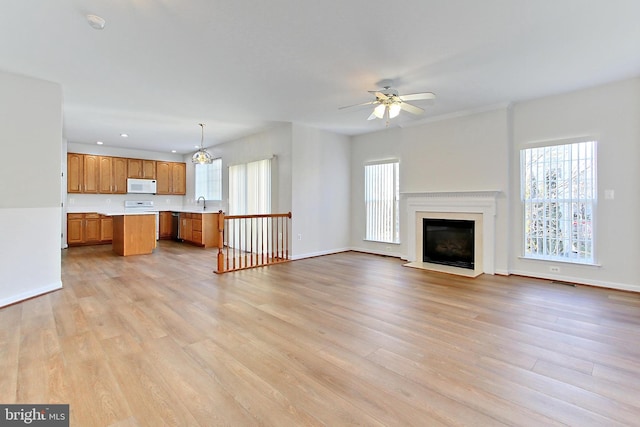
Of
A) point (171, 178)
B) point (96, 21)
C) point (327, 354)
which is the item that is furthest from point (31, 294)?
point (171, 178)

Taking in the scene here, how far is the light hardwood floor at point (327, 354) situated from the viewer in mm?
1742

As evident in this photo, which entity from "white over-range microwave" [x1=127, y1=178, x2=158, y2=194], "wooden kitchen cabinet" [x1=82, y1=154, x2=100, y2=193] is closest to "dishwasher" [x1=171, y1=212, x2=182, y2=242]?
"white over-range microwave" [x1=127, y1=178, x2=158, y2=194]

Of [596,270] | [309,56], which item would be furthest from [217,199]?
[596,270]

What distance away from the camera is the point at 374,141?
22.6 ft

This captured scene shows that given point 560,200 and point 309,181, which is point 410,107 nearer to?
point 560,200

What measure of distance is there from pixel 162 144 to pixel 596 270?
9403mm

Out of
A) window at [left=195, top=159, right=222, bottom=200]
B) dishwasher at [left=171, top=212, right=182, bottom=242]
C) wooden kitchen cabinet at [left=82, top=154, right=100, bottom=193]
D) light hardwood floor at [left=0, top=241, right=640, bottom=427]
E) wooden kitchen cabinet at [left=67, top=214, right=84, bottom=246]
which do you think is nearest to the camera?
light hardwood floor at [left=0, top=241, right=640, bottom=427]

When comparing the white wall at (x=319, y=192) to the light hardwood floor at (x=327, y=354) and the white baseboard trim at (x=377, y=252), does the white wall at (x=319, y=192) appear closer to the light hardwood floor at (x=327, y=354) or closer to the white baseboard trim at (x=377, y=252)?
the white baseboard trim at (x=377, y=252)

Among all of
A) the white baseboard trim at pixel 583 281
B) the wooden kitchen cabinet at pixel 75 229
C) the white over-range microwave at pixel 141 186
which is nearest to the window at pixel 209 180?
the white over-range microwave at pixel 141 186

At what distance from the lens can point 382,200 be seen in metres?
6.73

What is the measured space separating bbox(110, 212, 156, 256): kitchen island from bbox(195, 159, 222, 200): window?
2.17 metres

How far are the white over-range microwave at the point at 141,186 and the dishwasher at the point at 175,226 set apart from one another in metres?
0.93

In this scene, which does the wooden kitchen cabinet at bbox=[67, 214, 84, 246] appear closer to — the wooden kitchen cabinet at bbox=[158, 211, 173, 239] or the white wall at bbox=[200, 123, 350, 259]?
the wooden kitchen cabinet at bbox=[158, 211, 173, 239]

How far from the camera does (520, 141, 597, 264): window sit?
14.1ft
